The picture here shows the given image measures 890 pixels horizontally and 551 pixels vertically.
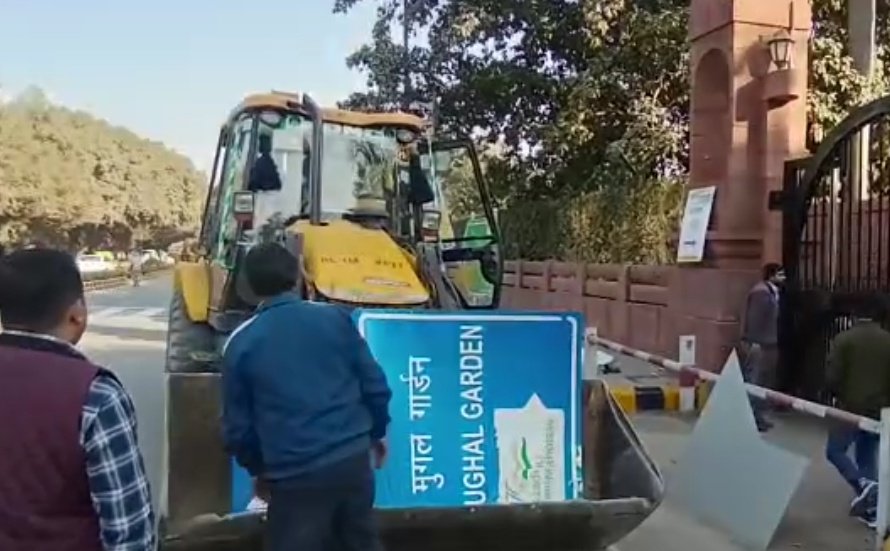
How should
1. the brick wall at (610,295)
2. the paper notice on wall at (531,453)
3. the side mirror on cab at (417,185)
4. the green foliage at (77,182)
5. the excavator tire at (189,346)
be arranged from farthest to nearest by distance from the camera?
1. the green foliage at (77,182)
2. the brick wall at (610,295)
3. the excavator tire at (189,346)
4. the side mirror on cab at (417,185)
5. the paper notice on wall at (531,453)

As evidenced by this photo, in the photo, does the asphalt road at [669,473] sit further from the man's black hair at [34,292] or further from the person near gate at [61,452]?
the man's black hair at [34,292]

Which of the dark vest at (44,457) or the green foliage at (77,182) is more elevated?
the green foliage at (77,182)

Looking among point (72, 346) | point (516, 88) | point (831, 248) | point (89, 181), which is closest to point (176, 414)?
point (72, 346)

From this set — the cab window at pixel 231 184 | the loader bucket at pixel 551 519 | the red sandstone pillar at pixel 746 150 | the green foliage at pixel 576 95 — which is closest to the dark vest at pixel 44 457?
the loader bucket at pixel 551 519

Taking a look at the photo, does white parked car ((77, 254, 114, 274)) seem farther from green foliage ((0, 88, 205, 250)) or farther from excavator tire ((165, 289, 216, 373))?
excavator tire ((165, 289, 216, 373))

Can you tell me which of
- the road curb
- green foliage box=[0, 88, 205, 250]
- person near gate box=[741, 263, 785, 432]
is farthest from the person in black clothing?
the road curb

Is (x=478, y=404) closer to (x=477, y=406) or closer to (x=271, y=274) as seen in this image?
(x=477, y=406)

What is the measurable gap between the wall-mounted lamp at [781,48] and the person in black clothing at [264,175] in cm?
644

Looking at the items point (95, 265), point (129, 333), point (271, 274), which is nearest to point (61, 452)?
point (271, 274)

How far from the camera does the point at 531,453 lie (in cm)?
565

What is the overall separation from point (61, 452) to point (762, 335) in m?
9.22

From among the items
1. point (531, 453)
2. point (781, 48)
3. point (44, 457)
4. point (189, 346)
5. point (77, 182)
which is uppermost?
point (77, 182)

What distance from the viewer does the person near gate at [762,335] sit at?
34.9 ft

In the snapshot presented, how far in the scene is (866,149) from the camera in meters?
10.8
